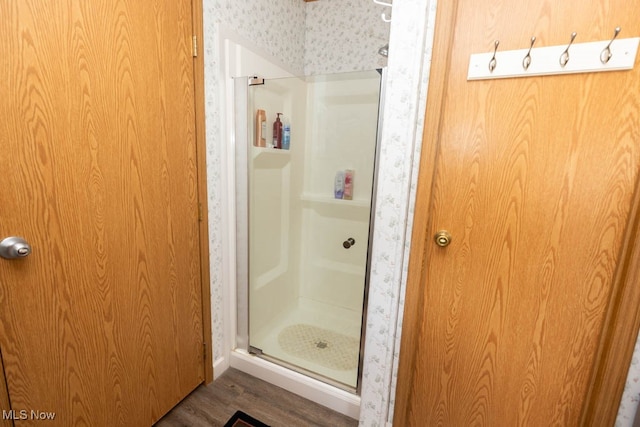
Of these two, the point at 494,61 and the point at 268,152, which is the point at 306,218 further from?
the point at 494,61

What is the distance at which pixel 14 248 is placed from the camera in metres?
0.79

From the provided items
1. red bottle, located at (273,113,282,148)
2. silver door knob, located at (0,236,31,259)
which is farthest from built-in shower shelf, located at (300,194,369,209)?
silver door knob, located at (0,236,31,259)

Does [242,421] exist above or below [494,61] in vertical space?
below

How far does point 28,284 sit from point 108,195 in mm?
345

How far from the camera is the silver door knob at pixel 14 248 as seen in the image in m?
0.77

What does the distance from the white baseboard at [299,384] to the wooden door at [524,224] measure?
18.0 inches

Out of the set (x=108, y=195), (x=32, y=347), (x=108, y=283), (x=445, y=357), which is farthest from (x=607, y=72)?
(x=32, y=347)

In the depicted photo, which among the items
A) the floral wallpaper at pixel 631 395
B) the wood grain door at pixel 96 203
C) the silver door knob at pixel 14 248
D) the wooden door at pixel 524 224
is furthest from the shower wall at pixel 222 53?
the floral wallpaper at pixel 631 395

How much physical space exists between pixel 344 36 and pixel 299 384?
92.3 inches

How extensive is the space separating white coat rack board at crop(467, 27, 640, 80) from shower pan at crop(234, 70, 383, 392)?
0.67 m

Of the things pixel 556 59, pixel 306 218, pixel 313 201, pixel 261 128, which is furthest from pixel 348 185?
pixel 556 59

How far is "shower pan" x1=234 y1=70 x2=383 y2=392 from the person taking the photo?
1640mm

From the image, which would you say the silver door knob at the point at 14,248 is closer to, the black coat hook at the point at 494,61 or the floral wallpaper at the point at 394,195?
the floral wallpaper at the point at 394,195

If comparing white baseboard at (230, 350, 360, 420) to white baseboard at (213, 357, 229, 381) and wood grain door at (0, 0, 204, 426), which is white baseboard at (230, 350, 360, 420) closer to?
white baseboard at (213, 357, 229, 381)
